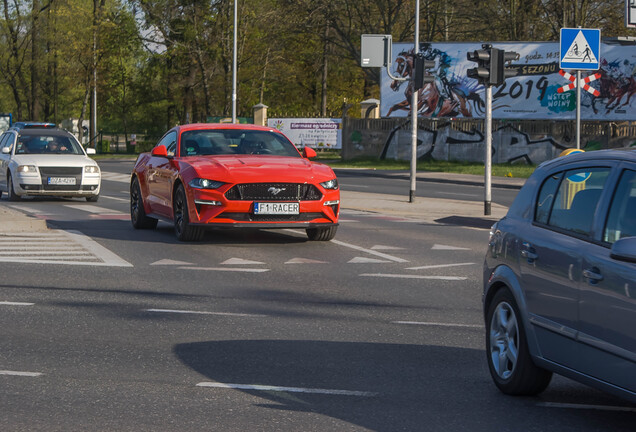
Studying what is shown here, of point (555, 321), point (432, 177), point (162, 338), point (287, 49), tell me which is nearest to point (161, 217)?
point (162, 338)

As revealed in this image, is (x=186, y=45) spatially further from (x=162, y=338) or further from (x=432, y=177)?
(x=162, y=338)

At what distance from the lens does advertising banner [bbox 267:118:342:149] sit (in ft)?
168

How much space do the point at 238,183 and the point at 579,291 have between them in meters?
8.38

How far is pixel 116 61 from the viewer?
78.8 metres

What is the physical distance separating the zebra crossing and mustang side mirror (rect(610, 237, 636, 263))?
808 centimetres

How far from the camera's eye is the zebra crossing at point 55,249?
491 inches

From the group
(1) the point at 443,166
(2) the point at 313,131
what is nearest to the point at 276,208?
(1) the point at 443,166

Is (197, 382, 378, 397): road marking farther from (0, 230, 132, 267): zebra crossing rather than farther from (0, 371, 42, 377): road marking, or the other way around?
(0, 230, 132, 267): zebra crossing

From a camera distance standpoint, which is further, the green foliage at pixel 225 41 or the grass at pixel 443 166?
the green foliage at pixel 225 41

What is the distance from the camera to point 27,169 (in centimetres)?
2228

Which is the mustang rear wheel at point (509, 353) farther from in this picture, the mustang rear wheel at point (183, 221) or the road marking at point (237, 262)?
the mustang rear wheel at point (183, 221)

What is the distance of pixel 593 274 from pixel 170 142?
441 inches

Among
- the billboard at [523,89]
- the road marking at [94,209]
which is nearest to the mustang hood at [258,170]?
the road marking at [94,209]

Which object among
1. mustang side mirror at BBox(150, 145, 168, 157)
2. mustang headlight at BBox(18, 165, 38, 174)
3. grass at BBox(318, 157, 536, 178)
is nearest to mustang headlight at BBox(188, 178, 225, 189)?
mustang side mirror at BBox(150, 145, 168, 157)
